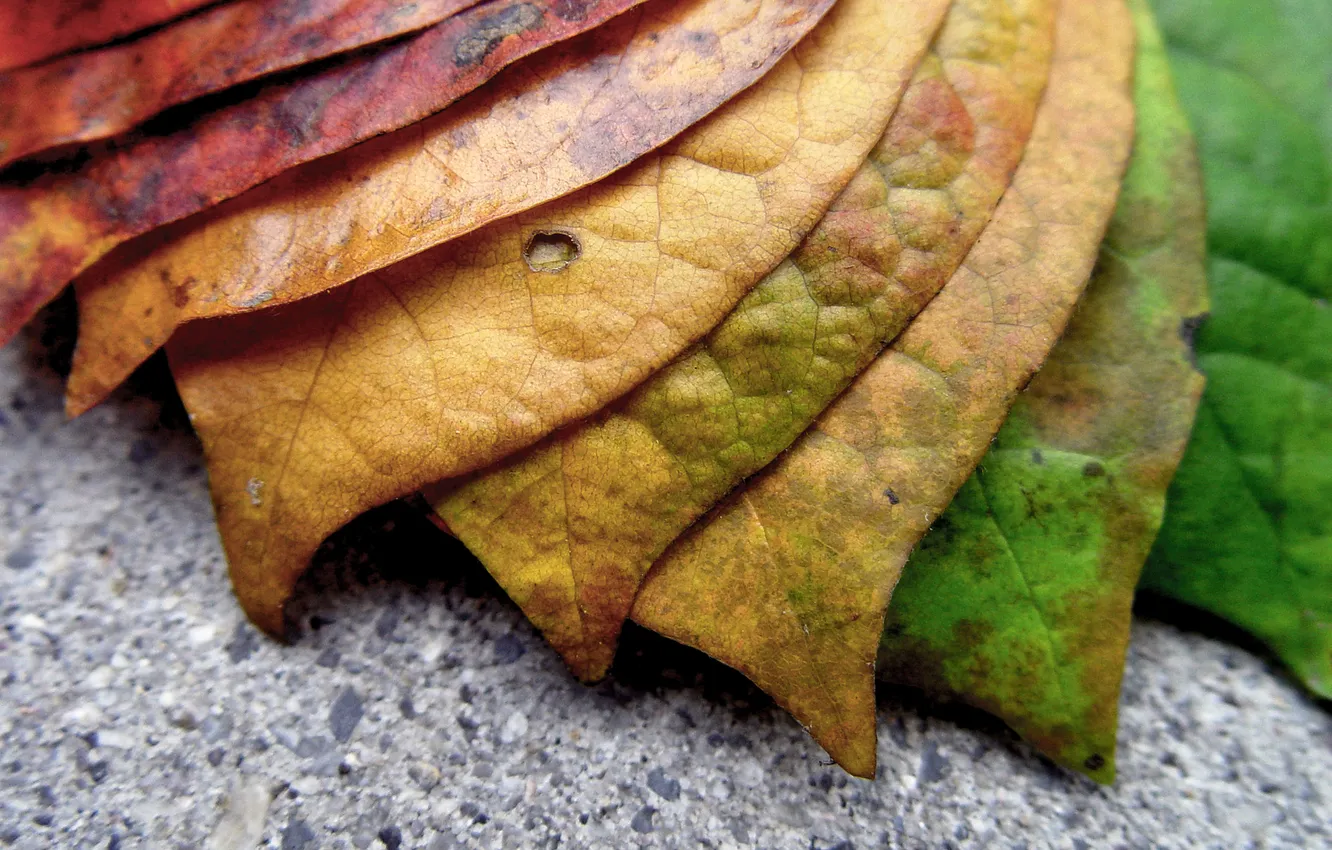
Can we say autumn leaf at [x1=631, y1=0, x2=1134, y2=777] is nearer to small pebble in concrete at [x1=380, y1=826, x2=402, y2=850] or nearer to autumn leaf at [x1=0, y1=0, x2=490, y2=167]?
small pebble in concrete at [x1=380, y1=826, x2=402, y2=850]

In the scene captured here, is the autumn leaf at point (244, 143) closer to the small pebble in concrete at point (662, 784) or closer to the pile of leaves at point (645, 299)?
the pile of leaves at point (645, 299)

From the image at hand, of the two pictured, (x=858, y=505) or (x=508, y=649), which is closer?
(x=858, y=505)

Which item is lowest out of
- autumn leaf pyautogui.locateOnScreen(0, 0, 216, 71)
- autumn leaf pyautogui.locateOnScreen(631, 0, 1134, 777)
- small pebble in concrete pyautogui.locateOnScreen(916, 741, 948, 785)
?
small pebble in concrete pyautogui.locateOnScreen(916, 741, 948, 785)

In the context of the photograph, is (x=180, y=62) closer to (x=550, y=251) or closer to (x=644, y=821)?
(x=550, y=251)

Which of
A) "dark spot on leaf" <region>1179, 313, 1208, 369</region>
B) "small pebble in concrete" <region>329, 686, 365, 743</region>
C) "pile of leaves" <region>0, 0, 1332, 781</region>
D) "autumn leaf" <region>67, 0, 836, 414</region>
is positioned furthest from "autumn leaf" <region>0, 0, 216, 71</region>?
"dark spot on leaf" <region>1179, 313, 1208, 369</region>

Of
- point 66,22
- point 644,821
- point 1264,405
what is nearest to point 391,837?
point 644,821
